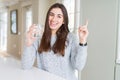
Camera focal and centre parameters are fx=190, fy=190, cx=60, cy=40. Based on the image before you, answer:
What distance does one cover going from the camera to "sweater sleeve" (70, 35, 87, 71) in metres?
1.23

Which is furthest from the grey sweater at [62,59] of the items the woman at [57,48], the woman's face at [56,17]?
the woman's face at [56,17]

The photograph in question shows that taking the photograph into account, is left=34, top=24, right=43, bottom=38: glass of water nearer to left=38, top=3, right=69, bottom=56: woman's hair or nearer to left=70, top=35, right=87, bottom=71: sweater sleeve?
left=38, top=3, right=69, bottom=56: woman's hair

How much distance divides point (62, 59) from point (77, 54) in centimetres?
10

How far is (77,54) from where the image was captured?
124 centimetres

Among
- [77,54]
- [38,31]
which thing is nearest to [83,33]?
[77,54]

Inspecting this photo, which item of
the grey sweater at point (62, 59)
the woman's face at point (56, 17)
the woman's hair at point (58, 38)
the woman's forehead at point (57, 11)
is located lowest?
the grey sweater at point (62, 59)

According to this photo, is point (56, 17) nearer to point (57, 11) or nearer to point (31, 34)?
point (57, 11)

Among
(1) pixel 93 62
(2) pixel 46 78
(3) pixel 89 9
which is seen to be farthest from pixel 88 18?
(2) pixel 46 78

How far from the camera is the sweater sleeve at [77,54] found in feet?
4.05

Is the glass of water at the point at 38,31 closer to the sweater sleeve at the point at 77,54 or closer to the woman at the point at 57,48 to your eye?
the woman at the point at 57,48

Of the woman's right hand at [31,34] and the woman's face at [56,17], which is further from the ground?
the woman's face at [56,17]

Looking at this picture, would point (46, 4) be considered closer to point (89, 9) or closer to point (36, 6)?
point (36, 6)

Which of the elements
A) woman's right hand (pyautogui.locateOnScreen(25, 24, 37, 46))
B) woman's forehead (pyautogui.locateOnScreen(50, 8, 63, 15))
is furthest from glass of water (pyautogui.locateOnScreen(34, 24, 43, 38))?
woman's forehead (pyautogui.locateOnScreen(50, 8, 63, 15))

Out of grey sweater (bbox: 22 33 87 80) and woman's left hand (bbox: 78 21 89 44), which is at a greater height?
woman's left hand (bbox: 78 21 89 44)
